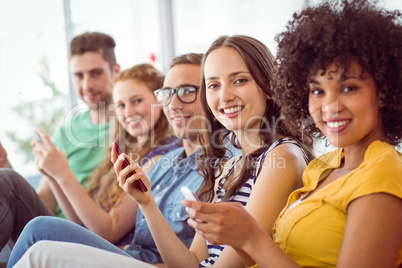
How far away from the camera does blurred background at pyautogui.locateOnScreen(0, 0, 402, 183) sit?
319 cm

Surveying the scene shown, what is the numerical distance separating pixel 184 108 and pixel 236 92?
491 mm

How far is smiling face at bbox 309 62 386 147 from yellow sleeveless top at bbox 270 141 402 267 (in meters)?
Answer: 0.05

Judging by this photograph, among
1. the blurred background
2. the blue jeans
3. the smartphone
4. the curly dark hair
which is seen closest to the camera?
the curly dark hair

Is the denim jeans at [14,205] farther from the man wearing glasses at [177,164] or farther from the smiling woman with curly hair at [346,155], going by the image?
the smiling woman with curly hair at [346,155]

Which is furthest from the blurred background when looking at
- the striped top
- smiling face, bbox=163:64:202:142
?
the striped top

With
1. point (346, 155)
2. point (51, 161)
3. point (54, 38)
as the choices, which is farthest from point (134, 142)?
point (54, 38)

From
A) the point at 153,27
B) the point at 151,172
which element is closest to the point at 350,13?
the point at 151,172

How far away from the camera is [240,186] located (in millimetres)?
1332

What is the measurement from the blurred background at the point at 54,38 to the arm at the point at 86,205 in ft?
4.41

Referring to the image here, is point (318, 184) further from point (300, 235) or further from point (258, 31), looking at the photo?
point (258, 31)

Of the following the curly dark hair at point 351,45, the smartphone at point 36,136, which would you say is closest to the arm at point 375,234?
the curly dark hair at point 351,45

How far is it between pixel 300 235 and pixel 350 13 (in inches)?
20.5

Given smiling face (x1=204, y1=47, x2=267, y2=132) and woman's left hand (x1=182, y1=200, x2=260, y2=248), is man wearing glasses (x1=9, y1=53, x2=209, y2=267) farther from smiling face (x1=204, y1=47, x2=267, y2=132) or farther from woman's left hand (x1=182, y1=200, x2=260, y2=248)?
woman's left hand (x1=182, y1=200, x2=260, y2=248)

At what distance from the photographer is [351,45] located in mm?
947
